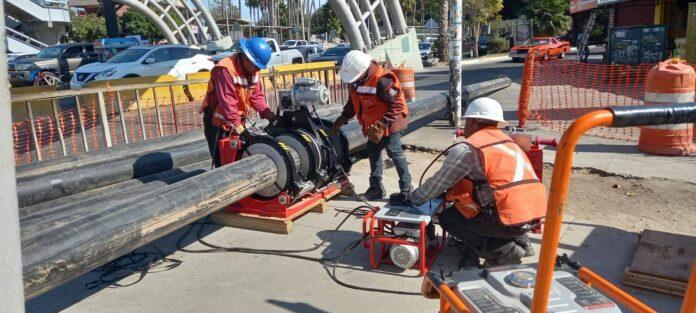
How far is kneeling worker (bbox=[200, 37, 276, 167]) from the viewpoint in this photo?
5.04 m

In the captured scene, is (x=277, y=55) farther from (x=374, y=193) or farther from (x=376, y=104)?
(x=376, y=104)

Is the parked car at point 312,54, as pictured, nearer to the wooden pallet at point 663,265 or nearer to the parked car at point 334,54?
the parked car at point 334,54

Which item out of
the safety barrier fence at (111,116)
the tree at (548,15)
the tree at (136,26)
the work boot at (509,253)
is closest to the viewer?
the work boot at (509,253)

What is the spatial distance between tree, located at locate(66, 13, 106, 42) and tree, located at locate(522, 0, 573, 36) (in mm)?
40085

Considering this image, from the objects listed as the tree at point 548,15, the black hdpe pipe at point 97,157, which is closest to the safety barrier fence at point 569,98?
the black hdpe pipe at point 97,157

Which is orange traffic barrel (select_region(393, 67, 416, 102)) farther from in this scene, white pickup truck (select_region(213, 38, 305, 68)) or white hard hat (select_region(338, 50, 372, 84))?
white pickup truck (select_region(213, 38, 305, 68))

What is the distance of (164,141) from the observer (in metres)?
7.08

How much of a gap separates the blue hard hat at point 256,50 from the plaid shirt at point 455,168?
2.32 metres

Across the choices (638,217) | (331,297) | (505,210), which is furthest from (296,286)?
(638,217)

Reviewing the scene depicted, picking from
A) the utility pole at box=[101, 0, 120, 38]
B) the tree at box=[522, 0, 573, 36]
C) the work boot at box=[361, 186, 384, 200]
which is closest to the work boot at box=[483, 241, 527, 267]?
the work boot at box=[361, 186, 384, 200]

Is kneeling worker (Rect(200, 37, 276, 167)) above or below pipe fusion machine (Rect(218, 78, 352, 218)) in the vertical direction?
above

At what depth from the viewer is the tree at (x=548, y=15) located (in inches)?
1884

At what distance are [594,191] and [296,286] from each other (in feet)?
12.6

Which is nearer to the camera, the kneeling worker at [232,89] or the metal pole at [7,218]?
the metal pole at [7,218]
